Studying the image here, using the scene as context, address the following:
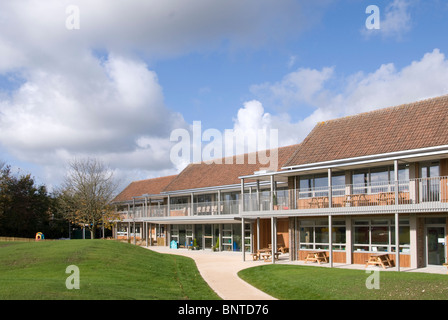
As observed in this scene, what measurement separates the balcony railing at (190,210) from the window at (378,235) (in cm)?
1042

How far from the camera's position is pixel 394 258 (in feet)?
68.7

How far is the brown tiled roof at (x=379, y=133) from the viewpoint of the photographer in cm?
2061

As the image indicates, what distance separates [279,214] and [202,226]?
43.7ft

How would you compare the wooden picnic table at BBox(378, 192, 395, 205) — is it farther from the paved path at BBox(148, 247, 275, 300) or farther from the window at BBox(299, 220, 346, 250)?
the paved path at BBox(148, 247, 275, 300)

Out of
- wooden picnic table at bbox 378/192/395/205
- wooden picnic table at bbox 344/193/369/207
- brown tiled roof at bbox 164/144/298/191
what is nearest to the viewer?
wooden picnic table at bbox 378/192/395/205

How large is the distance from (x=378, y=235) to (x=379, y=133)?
16.8 ft

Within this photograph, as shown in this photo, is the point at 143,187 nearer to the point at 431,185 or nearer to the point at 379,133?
the point at 379,133

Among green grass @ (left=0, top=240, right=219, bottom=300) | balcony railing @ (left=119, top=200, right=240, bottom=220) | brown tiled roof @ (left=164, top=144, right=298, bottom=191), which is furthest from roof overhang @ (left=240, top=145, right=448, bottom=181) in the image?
green grass @ (left=0, top=240, right=219, bottom=300)

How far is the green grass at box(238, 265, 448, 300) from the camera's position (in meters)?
12.8

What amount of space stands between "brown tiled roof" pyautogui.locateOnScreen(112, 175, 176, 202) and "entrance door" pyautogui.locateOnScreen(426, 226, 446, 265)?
29.2 meters

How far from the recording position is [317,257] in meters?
22.9
